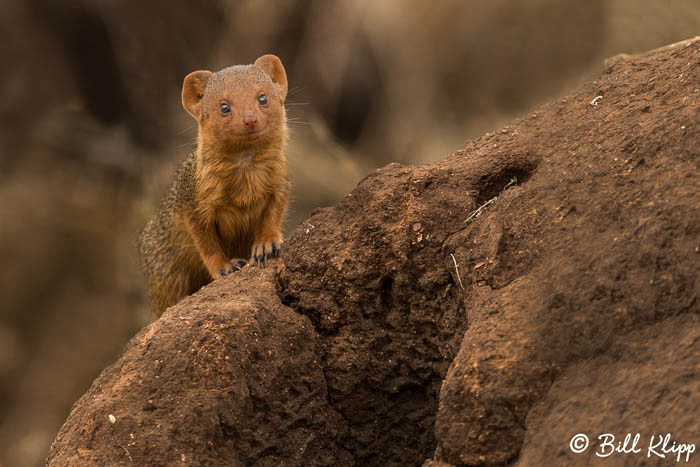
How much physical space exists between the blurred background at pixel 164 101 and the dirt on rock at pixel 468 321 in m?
2.77

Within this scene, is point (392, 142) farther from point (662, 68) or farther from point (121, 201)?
point (662, 68)

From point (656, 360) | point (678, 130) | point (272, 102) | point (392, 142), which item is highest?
point (392, 142)

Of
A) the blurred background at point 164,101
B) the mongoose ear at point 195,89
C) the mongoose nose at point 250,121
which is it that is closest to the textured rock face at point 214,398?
the mongoose nose at point 250,121

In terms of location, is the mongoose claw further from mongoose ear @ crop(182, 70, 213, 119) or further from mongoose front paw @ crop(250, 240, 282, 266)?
mongoose ear @ crop(182, 70, 213, 119)

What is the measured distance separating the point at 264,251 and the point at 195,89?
1052 millimetres

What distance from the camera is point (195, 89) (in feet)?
14.2

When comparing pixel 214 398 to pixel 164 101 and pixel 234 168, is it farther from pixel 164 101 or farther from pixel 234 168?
pixel 164 101

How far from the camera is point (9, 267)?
6047 millimetres

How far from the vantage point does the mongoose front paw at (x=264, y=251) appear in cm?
366

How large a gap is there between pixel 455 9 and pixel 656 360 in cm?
449

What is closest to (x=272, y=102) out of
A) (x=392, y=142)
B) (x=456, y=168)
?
(x=456, y=168)

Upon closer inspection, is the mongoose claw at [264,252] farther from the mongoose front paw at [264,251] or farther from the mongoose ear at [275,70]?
the mongoose ear at [275,70]

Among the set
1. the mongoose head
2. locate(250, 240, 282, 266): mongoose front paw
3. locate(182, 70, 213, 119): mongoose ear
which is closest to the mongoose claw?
locate(250, 240, 282, 266): mongoose front paw

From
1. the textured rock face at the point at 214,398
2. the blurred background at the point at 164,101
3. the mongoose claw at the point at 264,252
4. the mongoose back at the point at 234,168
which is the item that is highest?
the blurred background at the point at 164,101
